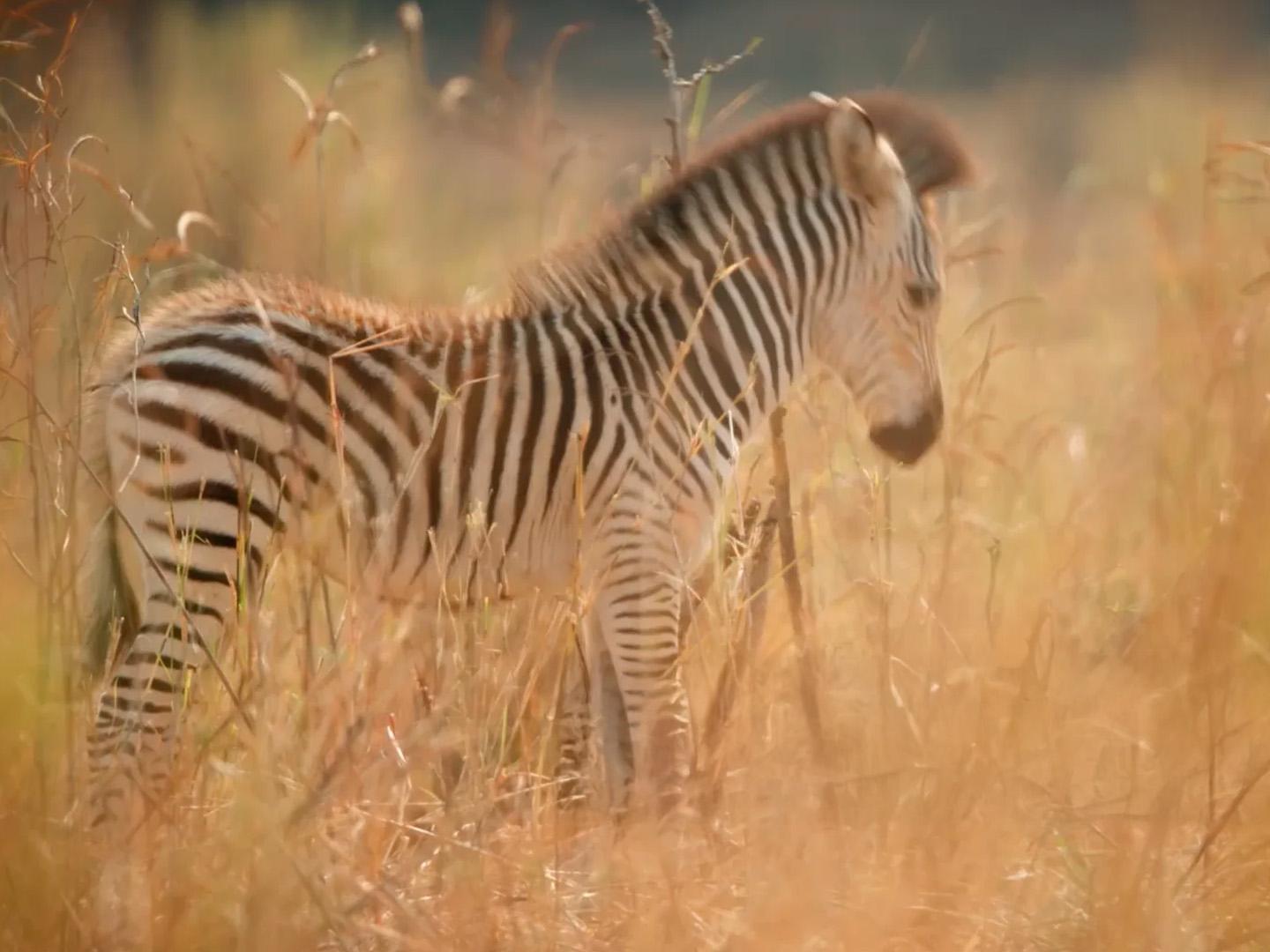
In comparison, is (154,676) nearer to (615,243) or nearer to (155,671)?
(155,671)

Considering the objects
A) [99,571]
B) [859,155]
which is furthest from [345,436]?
[859,155]

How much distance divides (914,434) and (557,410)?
0.86 m

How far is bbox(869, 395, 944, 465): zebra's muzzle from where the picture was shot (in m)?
3.35

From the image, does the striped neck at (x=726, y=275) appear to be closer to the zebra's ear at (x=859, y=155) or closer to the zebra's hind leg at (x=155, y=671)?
the zebra's ear at (x=859, y=155)

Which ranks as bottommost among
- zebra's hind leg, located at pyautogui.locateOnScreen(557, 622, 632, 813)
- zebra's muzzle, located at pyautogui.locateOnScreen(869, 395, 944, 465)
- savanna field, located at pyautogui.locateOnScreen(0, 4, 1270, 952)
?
zebra's hind leg, located at pyautogui.locateOnScreen(557, 622, 632, 813)

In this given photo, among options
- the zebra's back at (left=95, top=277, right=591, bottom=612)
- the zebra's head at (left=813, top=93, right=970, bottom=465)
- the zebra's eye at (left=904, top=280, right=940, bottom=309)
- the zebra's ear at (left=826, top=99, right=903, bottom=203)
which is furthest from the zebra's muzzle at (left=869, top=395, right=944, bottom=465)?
the zebra's back at (left=95, top=277, right=591, bottom=612)

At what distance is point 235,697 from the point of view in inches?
74.5

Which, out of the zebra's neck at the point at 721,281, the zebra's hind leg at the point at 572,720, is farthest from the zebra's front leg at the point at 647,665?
the zebra's neck at the point at 721,281

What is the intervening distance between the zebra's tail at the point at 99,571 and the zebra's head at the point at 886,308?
4.86 ft

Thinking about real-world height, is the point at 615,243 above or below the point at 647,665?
above

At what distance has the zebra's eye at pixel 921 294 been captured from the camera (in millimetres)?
3297

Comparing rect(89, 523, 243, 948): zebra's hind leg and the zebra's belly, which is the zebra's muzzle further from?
rect(89, 523, 243, 948): zebra's hind leg

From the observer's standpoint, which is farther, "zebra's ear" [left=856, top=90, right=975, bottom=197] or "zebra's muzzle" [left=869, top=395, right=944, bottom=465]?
"zebra's ear" [left=856, top=90, right=975, bottom=197]

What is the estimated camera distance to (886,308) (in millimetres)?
3305
